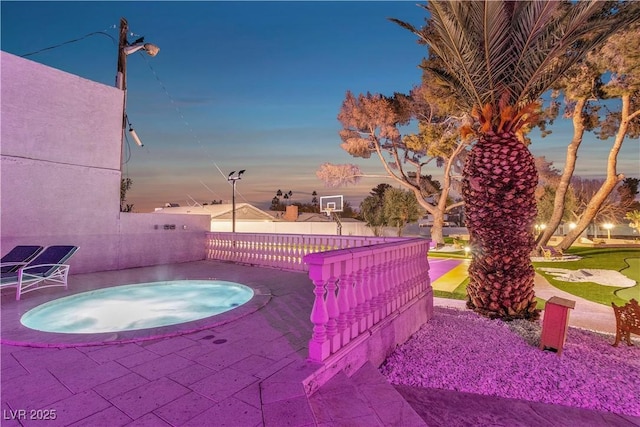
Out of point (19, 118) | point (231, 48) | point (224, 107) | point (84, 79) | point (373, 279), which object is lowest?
point (373, 279)

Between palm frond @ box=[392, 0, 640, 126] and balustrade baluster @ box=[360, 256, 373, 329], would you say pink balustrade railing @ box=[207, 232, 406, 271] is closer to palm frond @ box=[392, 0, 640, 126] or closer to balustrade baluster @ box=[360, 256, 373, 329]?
palm frond @ box=[392, 0, 640, 126]

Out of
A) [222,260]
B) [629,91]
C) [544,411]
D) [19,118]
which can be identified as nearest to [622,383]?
[544,411]

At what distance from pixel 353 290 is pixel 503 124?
5537 millimetres

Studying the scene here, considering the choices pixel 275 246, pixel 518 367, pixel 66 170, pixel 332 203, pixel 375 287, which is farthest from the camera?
pixel 332 203

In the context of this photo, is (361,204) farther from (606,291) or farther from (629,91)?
(606,291)

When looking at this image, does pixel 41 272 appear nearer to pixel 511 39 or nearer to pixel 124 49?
pixel 124 49

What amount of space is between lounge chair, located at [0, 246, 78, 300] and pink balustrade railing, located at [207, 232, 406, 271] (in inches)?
192

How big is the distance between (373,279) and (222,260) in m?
8.90

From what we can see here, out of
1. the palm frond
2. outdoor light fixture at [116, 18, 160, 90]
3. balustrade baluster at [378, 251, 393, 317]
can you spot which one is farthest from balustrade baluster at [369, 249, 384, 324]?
outdoor light fixture at [116, 18, 160, 90]

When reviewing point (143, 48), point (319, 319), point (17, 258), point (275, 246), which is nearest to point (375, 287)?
point (319, 319)

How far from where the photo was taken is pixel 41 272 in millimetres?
6844

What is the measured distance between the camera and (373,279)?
419 centimetres

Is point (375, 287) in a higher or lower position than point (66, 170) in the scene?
lower

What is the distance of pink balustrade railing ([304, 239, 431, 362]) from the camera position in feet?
10.3
